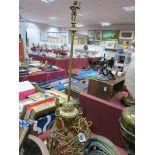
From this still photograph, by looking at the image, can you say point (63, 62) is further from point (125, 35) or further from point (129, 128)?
point (125, 35)

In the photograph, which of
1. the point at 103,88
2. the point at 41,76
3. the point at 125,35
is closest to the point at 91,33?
the point at 125,35

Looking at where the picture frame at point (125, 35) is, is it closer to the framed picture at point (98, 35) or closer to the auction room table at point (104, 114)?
the framed picture at point (98, 35)

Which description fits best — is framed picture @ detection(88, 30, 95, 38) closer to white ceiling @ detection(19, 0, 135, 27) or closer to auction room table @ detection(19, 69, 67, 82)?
white ceiling @ detection(19, 0, 135, 27)

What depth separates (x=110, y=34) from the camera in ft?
30.8

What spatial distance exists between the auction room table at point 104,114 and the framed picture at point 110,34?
A: 28.5 feet

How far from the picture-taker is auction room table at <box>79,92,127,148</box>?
1.03m

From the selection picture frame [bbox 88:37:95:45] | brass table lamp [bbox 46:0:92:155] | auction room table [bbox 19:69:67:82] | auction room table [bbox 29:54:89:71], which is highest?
picture frame [bbox 88:37:95:45]

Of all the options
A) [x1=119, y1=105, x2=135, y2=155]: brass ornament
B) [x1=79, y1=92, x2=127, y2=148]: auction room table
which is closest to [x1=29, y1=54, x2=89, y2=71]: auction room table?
[x1=79, y1=92, x2=127, y2=148]: auction room table

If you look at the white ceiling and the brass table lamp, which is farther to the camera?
the white ceiling

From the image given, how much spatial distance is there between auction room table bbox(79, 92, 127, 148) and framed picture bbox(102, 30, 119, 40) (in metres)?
8.70
